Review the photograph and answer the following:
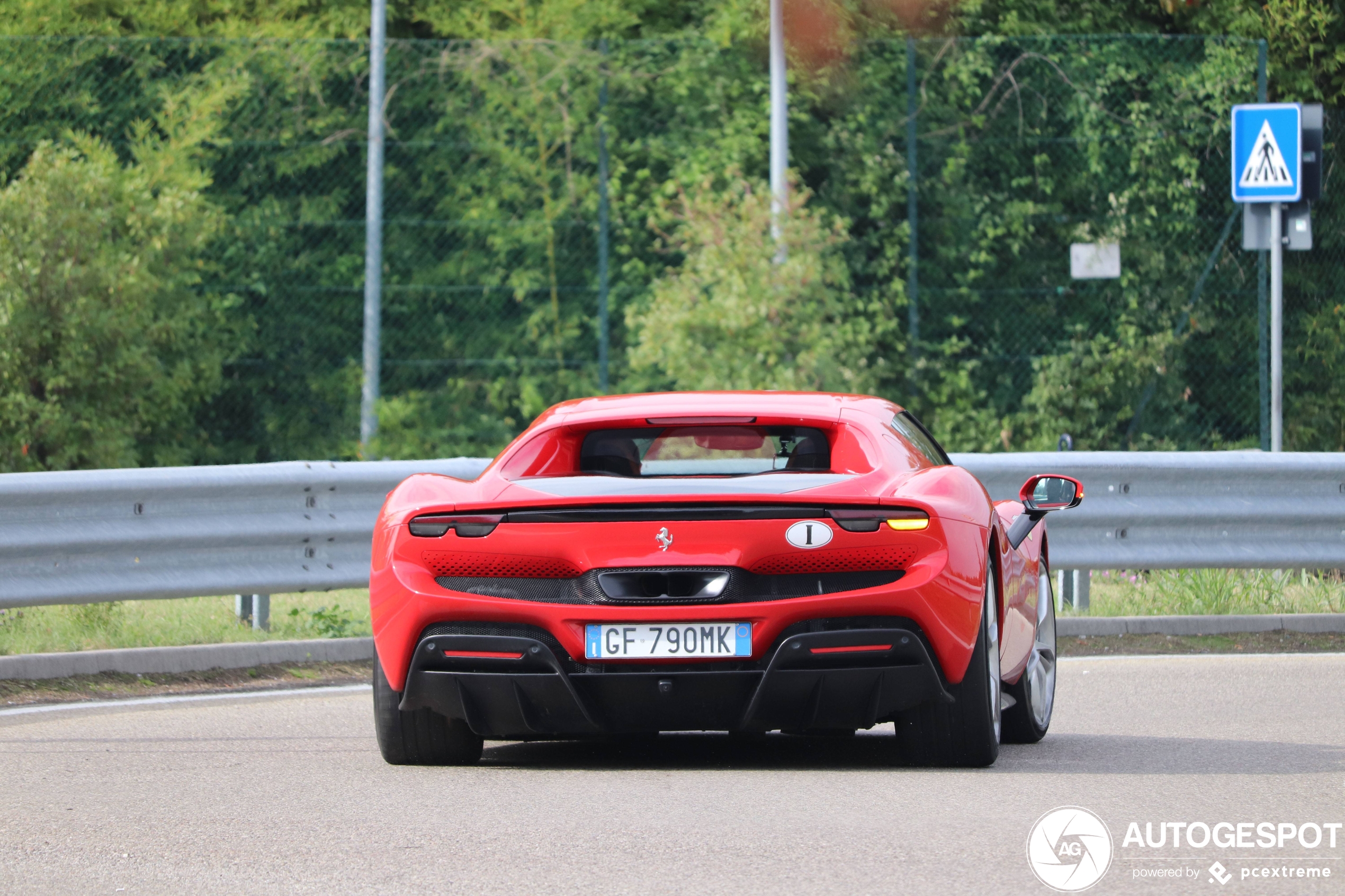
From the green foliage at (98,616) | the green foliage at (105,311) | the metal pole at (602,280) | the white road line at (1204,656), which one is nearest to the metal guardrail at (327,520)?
the green foliage at (98,616)

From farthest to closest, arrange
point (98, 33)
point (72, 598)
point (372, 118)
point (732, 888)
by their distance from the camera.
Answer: point (98, 33), point (372, 118), point (72, 598), point (732, 888)

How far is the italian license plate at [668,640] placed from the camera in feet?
22.4

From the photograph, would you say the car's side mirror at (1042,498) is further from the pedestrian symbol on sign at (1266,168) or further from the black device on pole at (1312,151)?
the black device on pole at (1312,151)

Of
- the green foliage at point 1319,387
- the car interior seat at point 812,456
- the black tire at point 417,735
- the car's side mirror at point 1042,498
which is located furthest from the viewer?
the green foliage at point 1319,387

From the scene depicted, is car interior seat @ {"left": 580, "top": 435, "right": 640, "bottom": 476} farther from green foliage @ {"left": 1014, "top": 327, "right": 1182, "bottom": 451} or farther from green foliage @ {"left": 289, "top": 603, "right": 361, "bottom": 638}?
green foliage @ {"left": 1014, "top": 327, "right": 1182, "bottom": 451}

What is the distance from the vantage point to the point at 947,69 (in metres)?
21.5

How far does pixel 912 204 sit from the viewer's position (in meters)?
21.4

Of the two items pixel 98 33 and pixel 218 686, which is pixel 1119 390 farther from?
pixel 218 686

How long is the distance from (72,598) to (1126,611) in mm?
5563

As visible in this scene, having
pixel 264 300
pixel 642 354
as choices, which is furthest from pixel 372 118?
pixel 642 354

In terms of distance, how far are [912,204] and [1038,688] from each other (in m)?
13.5

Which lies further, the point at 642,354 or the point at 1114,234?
the point at 1114,234

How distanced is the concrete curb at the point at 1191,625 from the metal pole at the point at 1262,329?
8.69 m

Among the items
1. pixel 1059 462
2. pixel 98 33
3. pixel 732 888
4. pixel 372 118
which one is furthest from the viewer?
pixel 98 33
